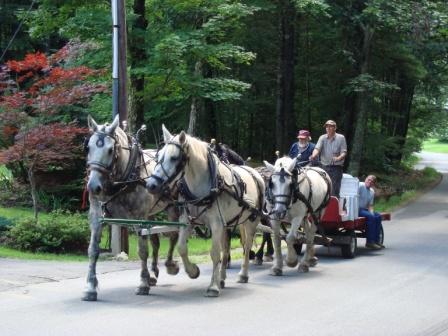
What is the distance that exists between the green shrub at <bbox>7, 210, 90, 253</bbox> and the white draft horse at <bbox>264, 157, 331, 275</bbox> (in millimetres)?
4390

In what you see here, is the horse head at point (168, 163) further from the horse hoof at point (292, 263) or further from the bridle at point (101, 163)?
the horse hoof at point (292, 263)

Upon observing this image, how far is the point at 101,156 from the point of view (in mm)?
9805

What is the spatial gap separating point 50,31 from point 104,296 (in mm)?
11636

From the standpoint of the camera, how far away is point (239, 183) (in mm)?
11336

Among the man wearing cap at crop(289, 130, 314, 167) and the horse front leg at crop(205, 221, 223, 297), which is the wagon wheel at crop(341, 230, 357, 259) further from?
the horse front leg at crop(205, 221, 223, 297)

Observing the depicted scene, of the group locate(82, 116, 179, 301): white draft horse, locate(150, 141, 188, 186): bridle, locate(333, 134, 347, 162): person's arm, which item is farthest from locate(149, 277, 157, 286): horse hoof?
locate(333, 134, 347, 162): person's arm

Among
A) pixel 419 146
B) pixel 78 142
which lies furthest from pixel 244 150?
pixel 78 142

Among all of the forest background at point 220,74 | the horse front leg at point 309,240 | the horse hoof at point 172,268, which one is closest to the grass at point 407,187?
the forest background at point 220,74

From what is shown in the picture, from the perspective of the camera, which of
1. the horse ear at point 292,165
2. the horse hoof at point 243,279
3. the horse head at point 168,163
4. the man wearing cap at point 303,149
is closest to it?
the horse head at point 168,163

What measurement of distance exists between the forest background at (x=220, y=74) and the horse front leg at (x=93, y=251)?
623 centimetres

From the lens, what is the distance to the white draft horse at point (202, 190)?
986 centimetres

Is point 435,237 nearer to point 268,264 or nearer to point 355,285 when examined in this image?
point 268,264

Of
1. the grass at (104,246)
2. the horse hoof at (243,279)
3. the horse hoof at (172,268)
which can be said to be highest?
the horse hoof at (172,268)

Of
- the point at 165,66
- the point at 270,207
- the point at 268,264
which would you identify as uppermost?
the point at 165,66
